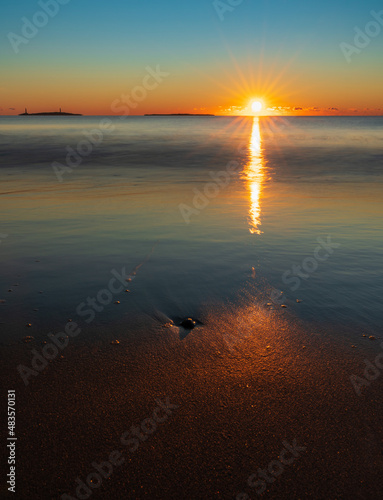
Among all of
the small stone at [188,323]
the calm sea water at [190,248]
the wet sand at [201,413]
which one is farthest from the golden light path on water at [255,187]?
the wet sand at [201,413]

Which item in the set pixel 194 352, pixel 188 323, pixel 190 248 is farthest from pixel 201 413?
pixel 190 248

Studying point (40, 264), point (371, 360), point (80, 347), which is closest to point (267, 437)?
point (371, 360)

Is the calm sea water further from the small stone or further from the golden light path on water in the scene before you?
the small stone

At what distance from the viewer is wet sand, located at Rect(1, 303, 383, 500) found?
2893mm

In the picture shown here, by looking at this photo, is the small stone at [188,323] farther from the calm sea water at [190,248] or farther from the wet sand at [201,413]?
the calm sea water at [190,248]

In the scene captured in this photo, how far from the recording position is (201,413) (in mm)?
3510

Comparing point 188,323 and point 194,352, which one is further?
point 188,323

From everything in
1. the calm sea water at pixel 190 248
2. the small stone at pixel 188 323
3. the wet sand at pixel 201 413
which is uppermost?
the calm sea water at pixel 190 248

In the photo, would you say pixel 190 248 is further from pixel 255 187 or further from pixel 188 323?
pixel 255 187

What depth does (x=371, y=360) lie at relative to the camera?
4297mm

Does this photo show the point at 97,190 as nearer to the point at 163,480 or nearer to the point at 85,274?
the point at 85,274

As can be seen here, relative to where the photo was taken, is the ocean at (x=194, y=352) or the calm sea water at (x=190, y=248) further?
the calm sea water at (x=190, y=248)

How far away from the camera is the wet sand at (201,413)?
2893 mm

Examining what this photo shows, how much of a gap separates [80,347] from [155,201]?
30.0 feet
